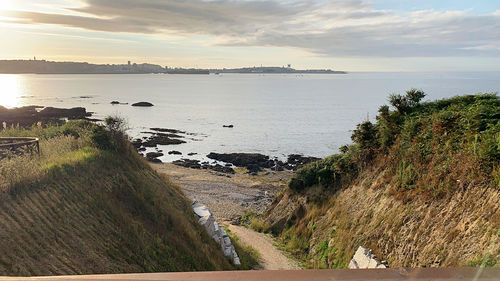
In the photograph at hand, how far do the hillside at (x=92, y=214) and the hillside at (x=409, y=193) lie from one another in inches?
216

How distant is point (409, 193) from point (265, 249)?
8126 mm

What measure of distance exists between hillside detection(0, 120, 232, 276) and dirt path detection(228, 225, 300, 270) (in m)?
2.46

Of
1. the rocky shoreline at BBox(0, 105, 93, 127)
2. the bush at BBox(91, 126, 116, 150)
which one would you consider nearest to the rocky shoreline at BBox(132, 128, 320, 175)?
the rocky shoreline at BBox(0, 105, 93, 127)

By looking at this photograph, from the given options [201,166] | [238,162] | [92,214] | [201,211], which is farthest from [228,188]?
[92,214]

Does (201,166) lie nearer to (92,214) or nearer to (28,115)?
(92,214)

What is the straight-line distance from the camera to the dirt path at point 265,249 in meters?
16.3

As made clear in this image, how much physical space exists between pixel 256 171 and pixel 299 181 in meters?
23.6

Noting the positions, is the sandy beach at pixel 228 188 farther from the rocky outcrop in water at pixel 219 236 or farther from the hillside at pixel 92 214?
the hillside at pixel 92 214

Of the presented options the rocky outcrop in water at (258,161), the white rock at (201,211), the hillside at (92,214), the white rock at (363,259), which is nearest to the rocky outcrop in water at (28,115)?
the rocky outcrop in water at (258,161)

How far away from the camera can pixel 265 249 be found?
1867cm

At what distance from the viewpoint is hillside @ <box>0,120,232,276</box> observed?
29.3 ft

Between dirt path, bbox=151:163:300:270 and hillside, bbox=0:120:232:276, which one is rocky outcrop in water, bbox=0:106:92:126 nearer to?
dirt path, bbox=151:163:300:270

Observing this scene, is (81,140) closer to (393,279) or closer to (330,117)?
(393,279)

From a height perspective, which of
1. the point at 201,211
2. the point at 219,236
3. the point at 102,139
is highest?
the point at 102,139
